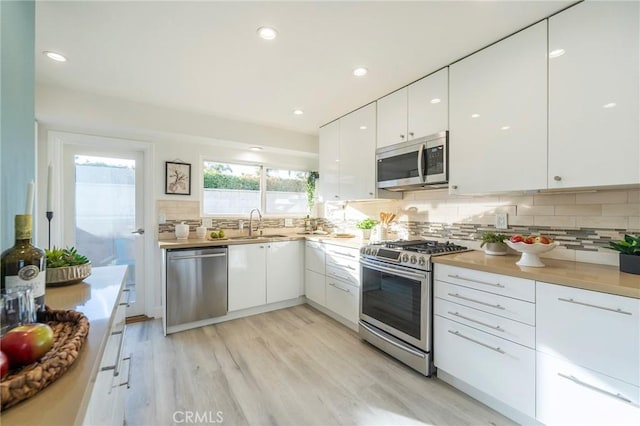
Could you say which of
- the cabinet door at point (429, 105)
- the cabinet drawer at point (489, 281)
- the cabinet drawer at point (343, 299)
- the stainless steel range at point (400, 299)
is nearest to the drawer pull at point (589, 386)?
the cabinet drawer at point (489, 281)

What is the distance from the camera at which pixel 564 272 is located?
1542 millimetres

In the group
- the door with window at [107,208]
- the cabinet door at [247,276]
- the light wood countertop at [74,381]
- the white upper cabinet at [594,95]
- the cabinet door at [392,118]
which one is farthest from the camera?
the cabinet door at [247,276]

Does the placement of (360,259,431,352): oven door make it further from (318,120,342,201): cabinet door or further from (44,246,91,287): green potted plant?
(44,246,91,287): green potted plant

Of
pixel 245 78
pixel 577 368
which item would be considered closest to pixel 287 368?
pixel 577 368

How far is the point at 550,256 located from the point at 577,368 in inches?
33.4

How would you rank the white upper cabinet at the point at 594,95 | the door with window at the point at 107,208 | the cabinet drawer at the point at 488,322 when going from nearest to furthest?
the white upper cabinet at the point at 594,95 < the cabinet drawer at the point at 488,322 < the door with window at the point at 107,208

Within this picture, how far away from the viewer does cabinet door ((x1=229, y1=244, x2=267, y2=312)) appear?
10.4 feet

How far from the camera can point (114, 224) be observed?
3.11m

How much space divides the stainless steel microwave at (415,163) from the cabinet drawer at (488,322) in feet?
3.23

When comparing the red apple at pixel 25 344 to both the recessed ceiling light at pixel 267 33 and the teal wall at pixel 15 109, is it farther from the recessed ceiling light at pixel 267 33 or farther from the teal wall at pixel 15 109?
the recessed ceiling light at pixel 267 33

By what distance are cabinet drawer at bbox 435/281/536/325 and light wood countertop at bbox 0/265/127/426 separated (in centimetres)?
193

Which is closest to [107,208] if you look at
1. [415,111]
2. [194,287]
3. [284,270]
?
[194,287]

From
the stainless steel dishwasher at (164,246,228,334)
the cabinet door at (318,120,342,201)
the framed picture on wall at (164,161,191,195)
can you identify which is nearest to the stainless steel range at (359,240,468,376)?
the cabinet door at (318,120,342,201)

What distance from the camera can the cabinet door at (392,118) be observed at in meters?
2.58
